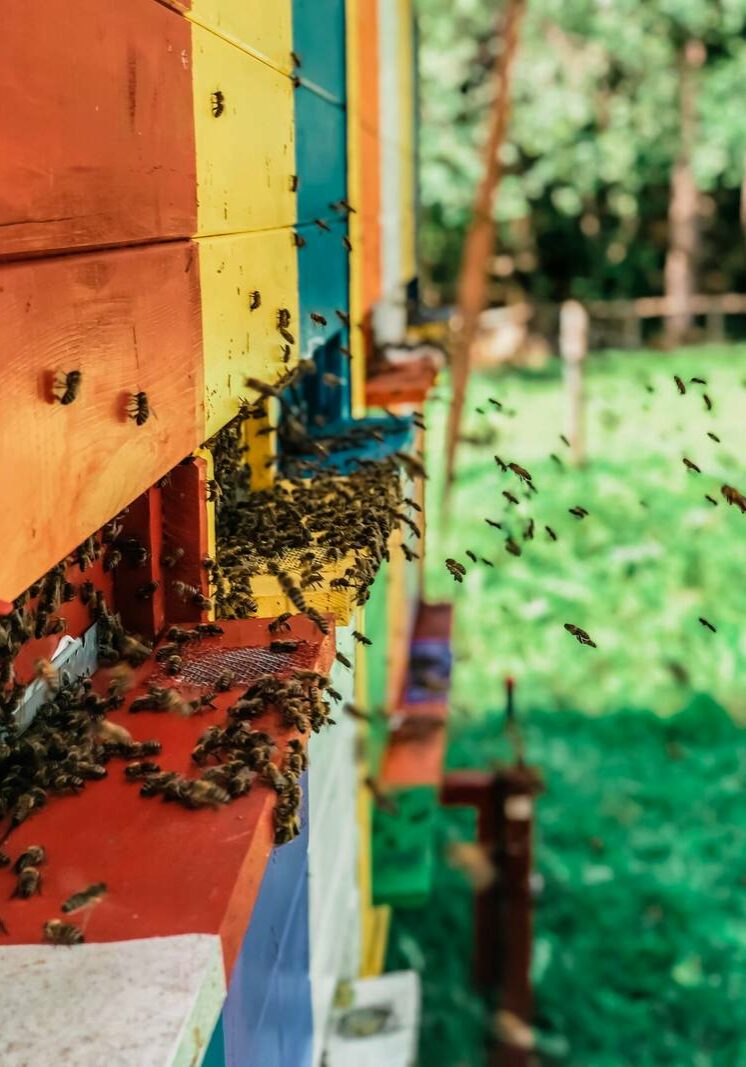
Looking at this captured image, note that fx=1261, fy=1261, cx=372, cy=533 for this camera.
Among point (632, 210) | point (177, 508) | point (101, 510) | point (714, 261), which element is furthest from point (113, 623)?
point (714, 261)

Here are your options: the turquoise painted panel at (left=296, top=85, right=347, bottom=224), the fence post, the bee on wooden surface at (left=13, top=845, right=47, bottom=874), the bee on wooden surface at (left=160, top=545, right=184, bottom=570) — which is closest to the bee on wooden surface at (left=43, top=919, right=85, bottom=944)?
the bee on wooden surface at (left=13, top=845, right=47, bottom=874)

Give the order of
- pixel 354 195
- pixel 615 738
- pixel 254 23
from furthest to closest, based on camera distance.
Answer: pixel 615 738 < pixel 354 195 < pixel 254 23

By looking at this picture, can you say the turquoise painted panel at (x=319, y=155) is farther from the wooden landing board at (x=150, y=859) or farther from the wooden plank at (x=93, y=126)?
the wooden landing board at (x=150, y=859)

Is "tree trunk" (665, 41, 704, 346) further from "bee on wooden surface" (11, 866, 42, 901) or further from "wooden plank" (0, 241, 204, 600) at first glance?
"bee on wooden surface" (11, 866, 42, 901)

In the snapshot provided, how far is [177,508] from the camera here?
2.53 m

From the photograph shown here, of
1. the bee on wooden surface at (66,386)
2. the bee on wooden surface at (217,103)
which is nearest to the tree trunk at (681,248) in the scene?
the bee on wooden surface at (217,103)

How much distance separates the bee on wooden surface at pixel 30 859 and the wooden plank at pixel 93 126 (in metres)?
0.75

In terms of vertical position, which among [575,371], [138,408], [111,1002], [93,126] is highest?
[93,126]

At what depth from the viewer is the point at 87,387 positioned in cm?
173

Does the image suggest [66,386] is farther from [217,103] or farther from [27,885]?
[217,103]

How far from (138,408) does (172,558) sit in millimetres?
618

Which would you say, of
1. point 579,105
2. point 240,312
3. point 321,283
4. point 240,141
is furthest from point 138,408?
point 579,105

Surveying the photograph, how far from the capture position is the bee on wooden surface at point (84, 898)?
1.50 meters

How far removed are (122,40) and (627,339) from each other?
21277 millimetres
